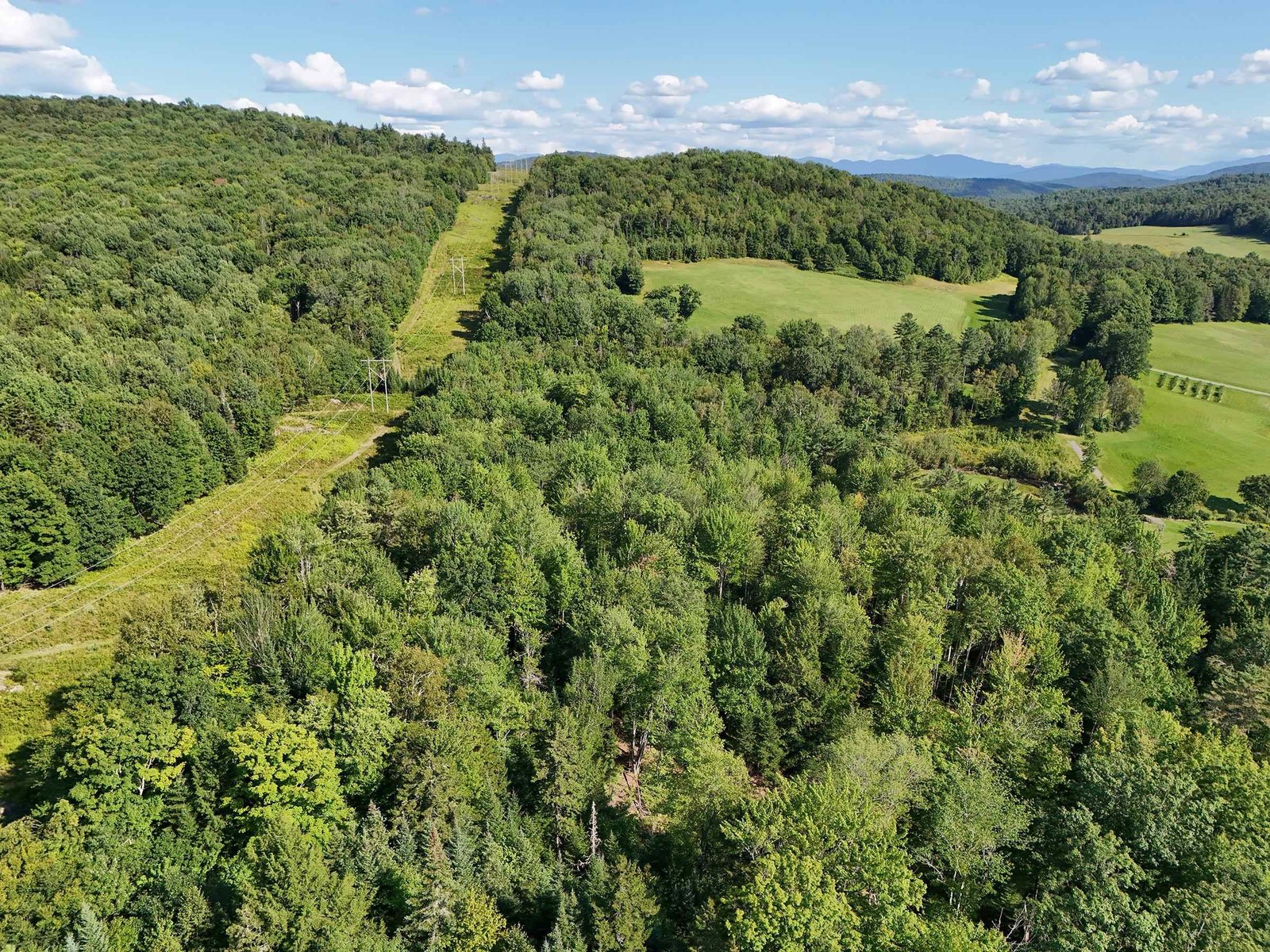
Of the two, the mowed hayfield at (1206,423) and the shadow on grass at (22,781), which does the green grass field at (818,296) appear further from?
the shadow on grass at (22,781)

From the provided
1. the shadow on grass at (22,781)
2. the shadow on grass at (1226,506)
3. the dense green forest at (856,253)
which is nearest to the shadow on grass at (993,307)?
the dense green forest at (856,253)

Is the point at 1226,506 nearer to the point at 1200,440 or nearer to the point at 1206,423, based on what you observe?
the point at 1200,440

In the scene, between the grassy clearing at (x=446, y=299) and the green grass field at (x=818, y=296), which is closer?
the grassy clearing at (x=446, y=299)

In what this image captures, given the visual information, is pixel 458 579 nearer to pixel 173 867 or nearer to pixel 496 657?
pixel 496 657

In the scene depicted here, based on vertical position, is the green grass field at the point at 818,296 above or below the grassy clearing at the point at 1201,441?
above

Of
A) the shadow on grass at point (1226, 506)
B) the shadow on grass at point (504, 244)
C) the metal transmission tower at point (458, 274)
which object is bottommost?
the shadow on grass at point (1226, 506)

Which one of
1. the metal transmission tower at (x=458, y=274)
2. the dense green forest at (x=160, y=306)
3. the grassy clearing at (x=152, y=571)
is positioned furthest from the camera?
the metal transmission tower at (x=458, y=274)

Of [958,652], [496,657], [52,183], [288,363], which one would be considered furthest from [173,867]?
[52,183]
